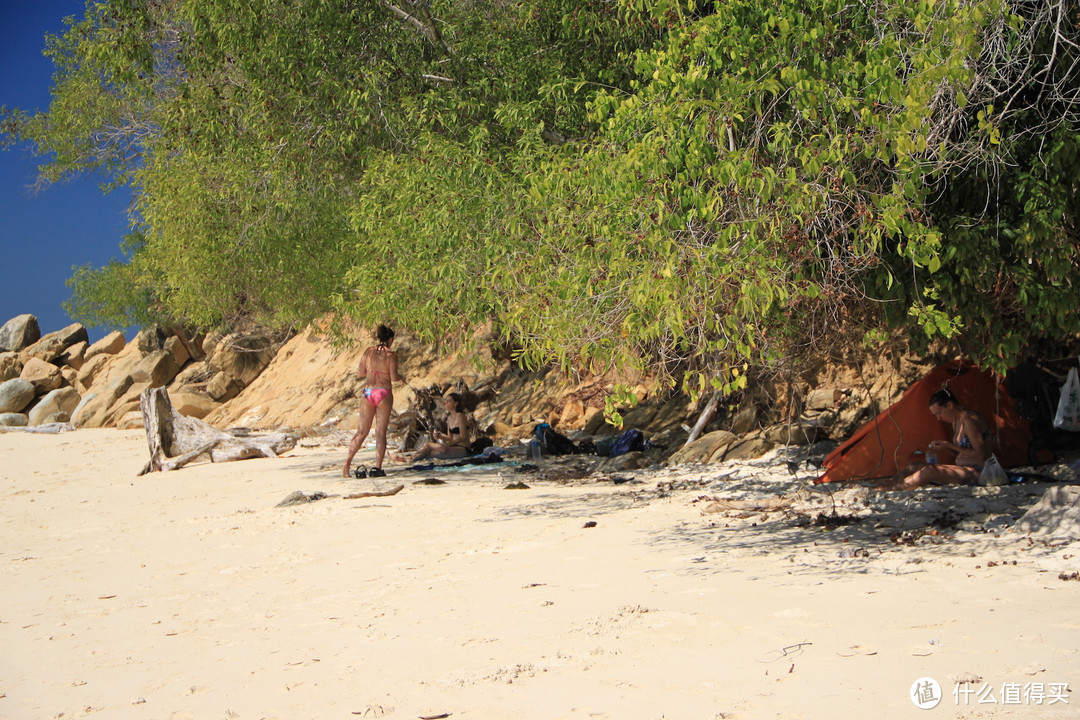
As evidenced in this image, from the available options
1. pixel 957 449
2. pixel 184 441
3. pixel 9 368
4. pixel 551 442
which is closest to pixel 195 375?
pixel 9 368

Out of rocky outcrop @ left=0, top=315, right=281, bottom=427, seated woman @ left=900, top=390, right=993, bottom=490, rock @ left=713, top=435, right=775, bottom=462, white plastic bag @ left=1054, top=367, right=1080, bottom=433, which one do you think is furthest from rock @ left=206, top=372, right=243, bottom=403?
white plastic bag @ left=1054, top=367, right=1080, bottom=433

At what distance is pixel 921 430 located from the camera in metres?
8.98

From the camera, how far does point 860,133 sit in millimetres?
5633

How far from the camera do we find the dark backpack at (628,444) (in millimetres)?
12328

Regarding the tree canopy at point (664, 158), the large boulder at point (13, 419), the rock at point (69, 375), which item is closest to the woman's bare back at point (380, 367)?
the tree canopy at point (664, 158)

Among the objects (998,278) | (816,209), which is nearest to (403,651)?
(816,209)

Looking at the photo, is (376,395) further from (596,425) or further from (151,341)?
(151,341)

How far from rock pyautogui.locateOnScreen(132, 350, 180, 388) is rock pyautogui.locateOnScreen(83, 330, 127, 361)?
7453 millimetres

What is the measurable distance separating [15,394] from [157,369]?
8848 millimetres

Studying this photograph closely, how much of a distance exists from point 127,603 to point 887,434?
6899 mm

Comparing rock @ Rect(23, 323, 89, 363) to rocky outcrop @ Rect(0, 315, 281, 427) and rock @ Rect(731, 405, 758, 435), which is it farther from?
rock @ Rect(731, 405, 758, 435)

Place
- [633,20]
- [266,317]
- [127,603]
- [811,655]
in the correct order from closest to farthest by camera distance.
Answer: [811,655] → [127,603] → [633,20] → [266,317]

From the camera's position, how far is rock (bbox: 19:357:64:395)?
36.5 m

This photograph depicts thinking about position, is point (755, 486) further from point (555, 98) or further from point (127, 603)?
point (127, 603)
